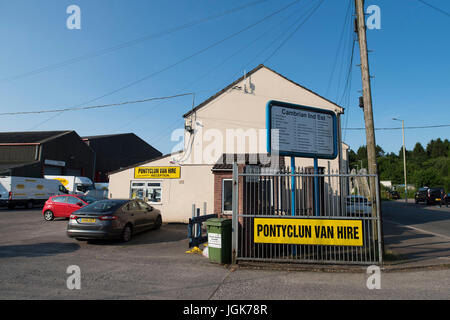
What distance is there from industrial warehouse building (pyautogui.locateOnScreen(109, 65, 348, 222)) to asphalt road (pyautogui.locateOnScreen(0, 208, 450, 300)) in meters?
6.53

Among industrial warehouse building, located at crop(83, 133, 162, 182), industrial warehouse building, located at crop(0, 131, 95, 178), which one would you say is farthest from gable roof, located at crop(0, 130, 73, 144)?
industrial warehouse building, located at crop(83, 133, 162, 182)

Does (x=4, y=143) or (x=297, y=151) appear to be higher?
(x=4, y=143)

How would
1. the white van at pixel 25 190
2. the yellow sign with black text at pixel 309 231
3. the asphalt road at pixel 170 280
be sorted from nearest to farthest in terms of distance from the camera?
the asphalt road at pixel 170 280 < the yellow sign with black text at pixel 309 231 < the white van at pixel 25 190

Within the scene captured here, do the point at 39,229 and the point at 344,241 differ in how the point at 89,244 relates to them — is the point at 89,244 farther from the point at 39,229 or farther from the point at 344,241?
the point at 344,241

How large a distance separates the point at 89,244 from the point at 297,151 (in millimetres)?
7144

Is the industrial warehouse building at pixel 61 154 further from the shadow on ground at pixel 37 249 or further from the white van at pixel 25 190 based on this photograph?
the shadow on ground at pixel 37 249

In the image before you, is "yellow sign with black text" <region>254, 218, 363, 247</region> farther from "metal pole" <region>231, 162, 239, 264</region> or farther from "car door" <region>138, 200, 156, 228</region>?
"car door" <region>138, 200, 156, 228</region>

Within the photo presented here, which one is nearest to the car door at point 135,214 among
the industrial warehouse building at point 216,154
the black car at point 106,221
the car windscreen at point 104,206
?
the black car at point 106,221

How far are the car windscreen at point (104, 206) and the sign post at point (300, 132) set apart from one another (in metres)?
5.46

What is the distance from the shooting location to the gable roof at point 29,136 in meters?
36.1

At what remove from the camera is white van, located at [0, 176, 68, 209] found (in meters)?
22.2

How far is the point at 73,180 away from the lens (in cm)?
2956
